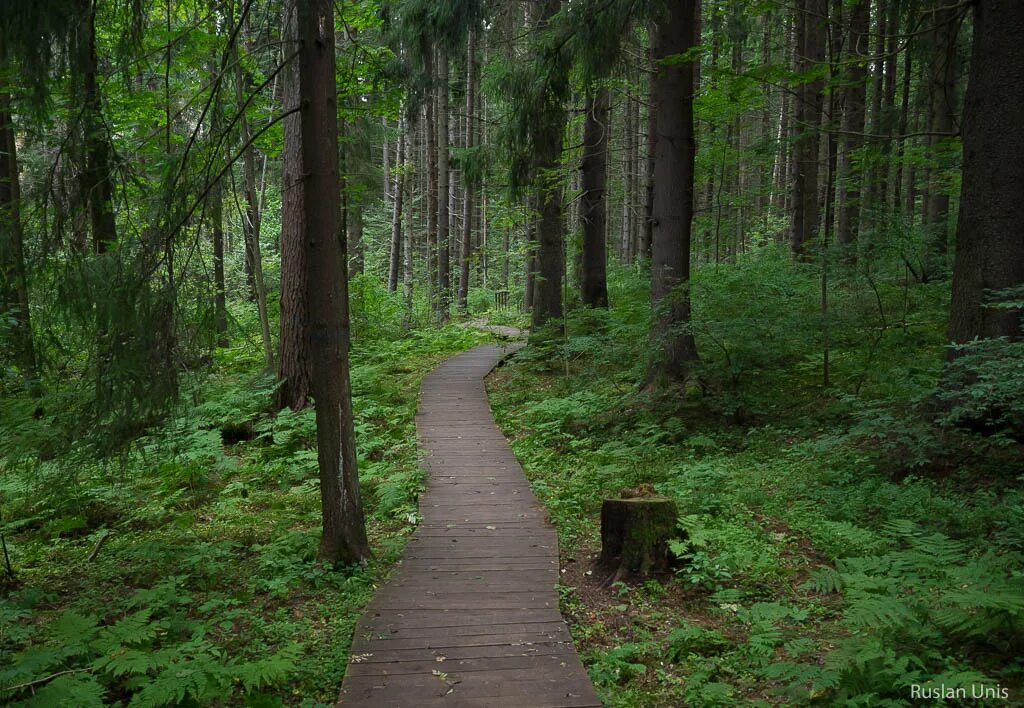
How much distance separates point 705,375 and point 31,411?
792cm

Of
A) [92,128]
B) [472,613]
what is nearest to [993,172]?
[472,613]

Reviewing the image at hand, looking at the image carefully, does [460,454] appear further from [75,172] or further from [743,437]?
[75,172]

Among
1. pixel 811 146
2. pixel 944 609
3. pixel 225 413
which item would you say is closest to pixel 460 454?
pixel 225 413

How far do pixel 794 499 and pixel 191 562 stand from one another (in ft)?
19.1

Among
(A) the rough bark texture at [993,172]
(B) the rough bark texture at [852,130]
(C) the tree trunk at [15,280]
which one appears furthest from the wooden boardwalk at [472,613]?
(B) the rough bark texture at [852,130]

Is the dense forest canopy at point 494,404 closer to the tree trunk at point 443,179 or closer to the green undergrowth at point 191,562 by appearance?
the green undergrowth at point 191,562

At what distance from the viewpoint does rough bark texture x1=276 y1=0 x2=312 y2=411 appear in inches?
402

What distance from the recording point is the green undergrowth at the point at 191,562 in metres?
3.85

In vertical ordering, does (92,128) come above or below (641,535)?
above

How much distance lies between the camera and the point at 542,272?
15000 mm

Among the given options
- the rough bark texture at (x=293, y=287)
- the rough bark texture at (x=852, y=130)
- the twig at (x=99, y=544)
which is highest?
the rough bark texture at (x=852, y=130)

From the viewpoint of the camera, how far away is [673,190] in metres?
9.34

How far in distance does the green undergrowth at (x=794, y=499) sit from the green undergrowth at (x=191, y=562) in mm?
1842

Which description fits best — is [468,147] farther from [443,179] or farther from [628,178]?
[628,178]
